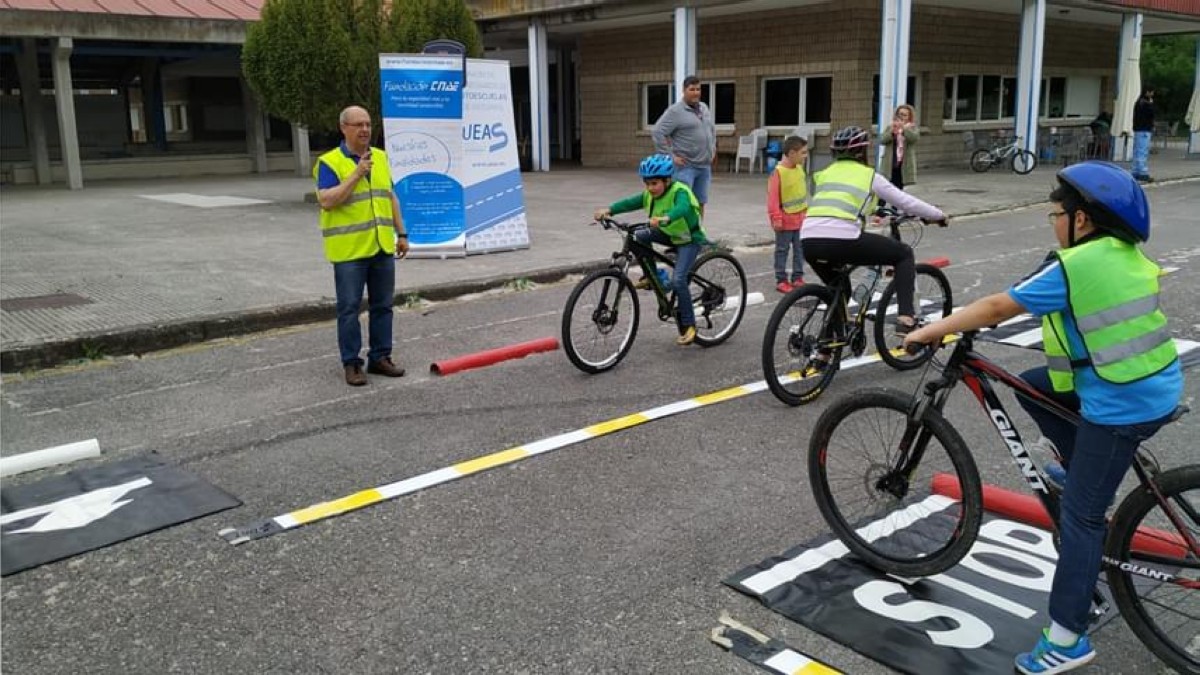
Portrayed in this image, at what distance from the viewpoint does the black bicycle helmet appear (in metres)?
6.33

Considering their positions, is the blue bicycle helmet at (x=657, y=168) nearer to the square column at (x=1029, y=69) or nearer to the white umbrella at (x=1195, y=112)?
the square column at (x=1029, y=69)

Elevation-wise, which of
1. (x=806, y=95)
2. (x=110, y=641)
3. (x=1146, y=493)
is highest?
(x=806, y=95)

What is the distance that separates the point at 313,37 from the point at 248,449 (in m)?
12.8

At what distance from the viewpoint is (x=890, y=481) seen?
3994mm

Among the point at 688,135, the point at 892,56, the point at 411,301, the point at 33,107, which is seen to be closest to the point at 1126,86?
the point at 892,56

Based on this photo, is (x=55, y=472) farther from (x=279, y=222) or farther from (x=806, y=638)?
(x=279, y=222)

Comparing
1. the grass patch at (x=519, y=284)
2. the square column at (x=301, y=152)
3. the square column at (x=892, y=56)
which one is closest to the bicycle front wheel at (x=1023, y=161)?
the square column at (x=892, y=56)

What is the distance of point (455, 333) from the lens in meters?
8.58

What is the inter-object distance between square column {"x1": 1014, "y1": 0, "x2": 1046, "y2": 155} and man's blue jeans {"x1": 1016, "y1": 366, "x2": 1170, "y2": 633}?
22.6 m

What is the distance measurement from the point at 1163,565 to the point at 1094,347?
32.9 inches

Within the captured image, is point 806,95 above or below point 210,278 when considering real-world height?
above

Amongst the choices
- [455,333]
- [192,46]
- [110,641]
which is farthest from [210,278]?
[192,46]

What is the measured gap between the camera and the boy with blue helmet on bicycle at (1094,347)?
303cm

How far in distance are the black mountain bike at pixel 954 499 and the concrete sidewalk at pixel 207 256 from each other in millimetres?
6310
